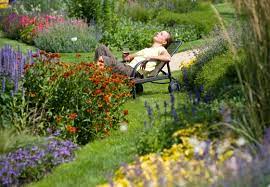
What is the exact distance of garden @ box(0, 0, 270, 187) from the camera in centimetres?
434

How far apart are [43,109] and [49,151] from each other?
91cm

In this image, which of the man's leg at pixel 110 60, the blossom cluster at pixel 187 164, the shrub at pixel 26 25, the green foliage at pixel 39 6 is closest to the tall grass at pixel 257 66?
the blossom cluster at pixel 187 164

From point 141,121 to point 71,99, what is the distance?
3.56ft

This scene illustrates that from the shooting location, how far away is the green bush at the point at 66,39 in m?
15.6

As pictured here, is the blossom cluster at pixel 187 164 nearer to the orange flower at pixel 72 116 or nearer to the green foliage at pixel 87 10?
the orange flower at pixel 72 116

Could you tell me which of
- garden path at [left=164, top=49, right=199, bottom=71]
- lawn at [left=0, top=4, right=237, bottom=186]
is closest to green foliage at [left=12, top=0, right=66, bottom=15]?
garden path at [left=164, top=49, right=199, bottom=71]

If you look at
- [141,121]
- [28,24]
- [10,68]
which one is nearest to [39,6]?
[28,24]

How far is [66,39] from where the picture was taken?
51.7 ft

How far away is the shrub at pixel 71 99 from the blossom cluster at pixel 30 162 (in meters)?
0.52

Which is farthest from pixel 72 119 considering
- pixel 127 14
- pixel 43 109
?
pixel 127 14

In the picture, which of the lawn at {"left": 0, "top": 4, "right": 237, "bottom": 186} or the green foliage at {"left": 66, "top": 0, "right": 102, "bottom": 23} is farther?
the green foliage at {"left": 66, "top": 0, "right": 102, "bottom": 23}

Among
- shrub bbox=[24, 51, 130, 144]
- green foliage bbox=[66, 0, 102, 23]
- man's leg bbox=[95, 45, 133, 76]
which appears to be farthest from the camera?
green foliage bbox=[66, 0, 102, 23]

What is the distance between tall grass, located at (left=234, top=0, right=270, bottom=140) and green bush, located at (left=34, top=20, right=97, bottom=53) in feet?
35.1

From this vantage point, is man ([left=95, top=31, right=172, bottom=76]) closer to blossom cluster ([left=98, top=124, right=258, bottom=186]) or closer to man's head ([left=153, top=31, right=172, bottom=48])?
man's head ([left=153, top=31, right=172, bottom=48])
